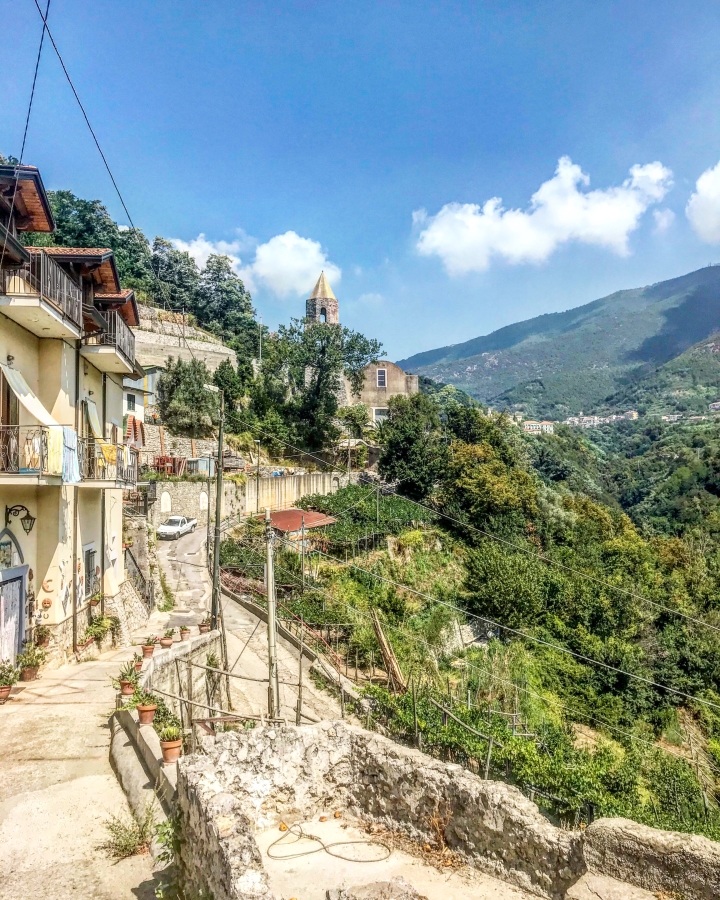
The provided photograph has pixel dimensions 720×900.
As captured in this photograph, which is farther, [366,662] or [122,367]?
[366,662]

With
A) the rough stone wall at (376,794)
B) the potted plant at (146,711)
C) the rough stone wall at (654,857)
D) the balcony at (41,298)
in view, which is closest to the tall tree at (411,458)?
the balcony at (41,298)

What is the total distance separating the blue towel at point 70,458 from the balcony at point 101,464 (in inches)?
34.5

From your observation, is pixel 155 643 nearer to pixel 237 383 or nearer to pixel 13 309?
pixel 13 309

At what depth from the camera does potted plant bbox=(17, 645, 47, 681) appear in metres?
11.2

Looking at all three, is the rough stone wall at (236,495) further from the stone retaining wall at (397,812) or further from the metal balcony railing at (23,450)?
the stone retaining wall at (397,812)

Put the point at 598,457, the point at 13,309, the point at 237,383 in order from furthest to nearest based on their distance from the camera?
1. the point at 598,457
2. the point at 237,383
3. the point at 13,309

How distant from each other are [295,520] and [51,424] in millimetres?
17163

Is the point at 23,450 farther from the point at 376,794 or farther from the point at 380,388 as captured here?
the point at 380,388

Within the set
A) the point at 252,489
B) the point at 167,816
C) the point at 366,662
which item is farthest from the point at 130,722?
the point at 252,489

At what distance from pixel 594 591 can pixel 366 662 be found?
14843 millimetres

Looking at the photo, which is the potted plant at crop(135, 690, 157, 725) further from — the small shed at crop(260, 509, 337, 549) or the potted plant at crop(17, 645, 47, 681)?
the small shed at crop(260, 509, 337, 549)

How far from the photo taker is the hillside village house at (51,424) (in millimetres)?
10898

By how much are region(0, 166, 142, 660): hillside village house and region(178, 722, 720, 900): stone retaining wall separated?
690 centimetres

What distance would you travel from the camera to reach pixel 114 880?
588 cm
